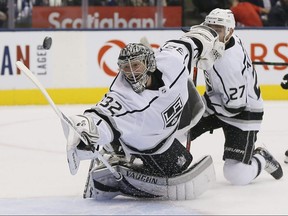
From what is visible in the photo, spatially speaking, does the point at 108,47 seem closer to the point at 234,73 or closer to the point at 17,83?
the point at 17,83

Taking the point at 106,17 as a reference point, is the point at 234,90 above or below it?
above

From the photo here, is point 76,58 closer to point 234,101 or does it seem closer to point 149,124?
point 234,101

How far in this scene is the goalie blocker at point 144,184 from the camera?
426 centimetres

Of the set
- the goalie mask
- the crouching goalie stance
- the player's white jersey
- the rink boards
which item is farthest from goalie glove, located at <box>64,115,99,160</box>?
the rink boards

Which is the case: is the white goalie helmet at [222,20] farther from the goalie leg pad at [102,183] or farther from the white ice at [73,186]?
the goalie leg pad at [102,183]

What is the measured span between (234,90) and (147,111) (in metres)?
0.70

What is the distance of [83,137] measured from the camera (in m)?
3.80

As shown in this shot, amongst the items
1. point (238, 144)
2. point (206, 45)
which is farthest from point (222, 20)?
point (238, 144)

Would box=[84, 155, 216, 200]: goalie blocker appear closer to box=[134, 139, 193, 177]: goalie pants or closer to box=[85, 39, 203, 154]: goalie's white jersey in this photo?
box=[134, 139, 193, 177]: goalie pants

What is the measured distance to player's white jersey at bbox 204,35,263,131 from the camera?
4566 mm

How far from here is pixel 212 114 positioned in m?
4.82

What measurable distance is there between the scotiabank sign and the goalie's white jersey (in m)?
3.92

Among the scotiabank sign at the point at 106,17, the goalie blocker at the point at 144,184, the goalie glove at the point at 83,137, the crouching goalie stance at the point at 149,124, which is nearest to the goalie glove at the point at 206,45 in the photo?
the crouching goalie stance at the point at 149,124

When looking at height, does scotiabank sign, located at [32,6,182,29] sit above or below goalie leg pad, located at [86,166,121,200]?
above
